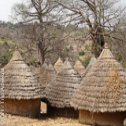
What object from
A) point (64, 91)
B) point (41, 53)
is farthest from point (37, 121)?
point (41, 53)

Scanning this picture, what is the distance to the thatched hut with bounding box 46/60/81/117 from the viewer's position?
58.1 feet

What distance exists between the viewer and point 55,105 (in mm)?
17875

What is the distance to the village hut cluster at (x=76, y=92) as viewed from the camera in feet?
50.8

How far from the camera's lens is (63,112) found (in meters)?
18.3

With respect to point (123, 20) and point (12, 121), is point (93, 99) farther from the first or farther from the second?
point (123, 20)

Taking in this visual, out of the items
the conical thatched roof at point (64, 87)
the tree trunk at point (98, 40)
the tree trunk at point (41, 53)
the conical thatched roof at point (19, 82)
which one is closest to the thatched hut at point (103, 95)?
the conical thatched roof at point (64, 87)

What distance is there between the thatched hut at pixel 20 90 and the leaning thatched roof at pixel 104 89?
213 cm

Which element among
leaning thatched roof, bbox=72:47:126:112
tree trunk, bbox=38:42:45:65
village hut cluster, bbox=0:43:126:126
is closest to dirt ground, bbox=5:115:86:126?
village hut cluster, bbox=0:43:126:126

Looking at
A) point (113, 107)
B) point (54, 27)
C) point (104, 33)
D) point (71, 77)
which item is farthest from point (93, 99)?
point (54, 27)

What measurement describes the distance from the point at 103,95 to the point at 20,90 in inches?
149

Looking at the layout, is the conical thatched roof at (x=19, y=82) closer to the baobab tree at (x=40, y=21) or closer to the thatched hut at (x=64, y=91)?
the thatched hut at (x=64, y=91)

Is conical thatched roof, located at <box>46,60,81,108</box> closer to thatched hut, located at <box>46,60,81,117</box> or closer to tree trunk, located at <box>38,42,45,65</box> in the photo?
thatched hut, located at <box>46,60,81,117</box>

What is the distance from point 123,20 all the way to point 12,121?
45.6ft

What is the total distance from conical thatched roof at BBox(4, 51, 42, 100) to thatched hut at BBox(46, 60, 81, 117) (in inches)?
26.0
